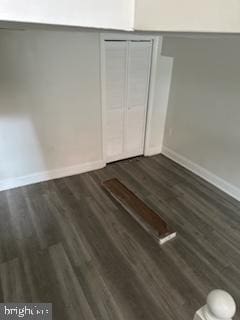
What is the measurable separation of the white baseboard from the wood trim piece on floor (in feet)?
3.76

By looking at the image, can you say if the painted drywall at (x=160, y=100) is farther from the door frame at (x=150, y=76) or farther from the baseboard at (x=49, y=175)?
the baseboard at (x=49, y=175)

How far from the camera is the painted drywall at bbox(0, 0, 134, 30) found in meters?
0.43

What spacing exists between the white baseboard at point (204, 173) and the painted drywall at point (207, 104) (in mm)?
14

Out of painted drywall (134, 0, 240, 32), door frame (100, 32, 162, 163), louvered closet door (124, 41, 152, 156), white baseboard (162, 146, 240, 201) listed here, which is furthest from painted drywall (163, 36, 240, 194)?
painted drywall (134, 0, 240, 32)

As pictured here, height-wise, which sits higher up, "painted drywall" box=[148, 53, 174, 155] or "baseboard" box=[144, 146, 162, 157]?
"painted drywall" box=[148, 53, 174, 155]

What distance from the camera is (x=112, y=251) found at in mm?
2082

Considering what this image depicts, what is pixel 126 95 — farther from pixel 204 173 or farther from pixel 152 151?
pixel 204 173

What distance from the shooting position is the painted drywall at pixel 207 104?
267cm

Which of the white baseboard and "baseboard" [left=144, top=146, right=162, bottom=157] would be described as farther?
"baseboard" [left=144, top=146, right=162, bottom=157]

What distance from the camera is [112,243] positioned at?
7.12ft

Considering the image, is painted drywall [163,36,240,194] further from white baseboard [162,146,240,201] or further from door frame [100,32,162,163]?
door frame [100,32,162,163]

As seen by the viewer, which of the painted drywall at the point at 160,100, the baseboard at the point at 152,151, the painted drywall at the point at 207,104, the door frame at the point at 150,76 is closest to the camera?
the painted drywall at the point at 207,104

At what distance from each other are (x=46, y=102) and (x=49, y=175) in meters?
1.03

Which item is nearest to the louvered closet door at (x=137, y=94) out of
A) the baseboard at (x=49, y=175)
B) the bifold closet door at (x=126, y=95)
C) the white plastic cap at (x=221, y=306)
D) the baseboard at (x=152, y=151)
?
the bifold closet door at (x=126, y=95)
